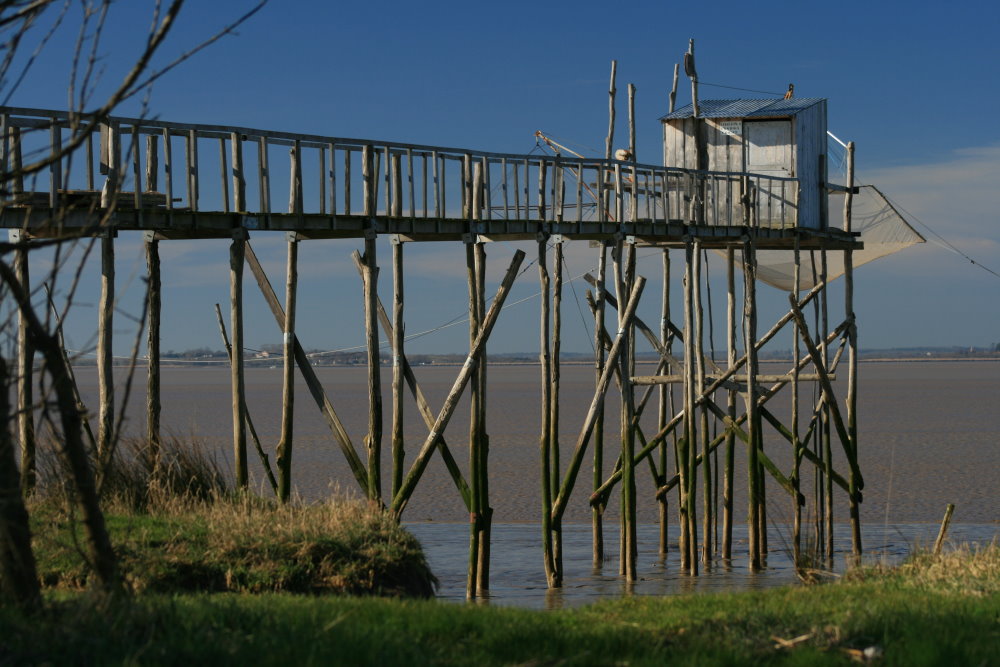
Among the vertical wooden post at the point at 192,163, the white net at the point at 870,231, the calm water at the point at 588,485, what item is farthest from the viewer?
the white net at the point at 870,231

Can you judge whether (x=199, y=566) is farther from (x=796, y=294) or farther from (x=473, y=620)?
(x=796, y=294)

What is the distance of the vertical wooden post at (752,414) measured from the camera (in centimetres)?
1966

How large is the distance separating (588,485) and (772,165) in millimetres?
10388

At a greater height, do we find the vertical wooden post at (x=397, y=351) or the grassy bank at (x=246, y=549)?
the vertical wooden post at (x=397, y=351)

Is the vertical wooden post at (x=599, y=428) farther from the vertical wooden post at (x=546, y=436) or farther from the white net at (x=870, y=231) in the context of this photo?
the white net at (x=870, y=231)

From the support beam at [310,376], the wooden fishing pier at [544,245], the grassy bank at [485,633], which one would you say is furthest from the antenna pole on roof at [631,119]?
the grassy bank at [485,633]

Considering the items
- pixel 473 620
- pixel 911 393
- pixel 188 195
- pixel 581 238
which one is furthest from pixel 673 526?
pixel 911 393

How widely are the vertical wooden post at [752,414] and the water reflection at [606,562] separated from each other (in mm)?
442

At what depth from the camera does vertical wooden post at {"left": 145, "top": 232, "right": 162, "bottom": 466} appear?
49.0ft

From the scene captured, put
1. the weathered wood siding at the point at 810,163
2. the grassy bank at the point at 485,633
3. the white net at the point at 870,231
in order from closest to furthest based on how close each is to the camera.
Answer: the grassy bank at the point at 485,633, the weathered wood siding at the point at 810,163, the white net at the point at 870,231

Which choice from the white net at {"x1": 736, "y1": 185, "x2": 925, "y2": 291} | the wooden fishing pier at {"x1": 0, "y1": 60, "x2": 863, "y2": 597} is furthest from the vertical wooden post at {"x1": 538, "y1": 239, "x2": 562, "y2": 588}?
the white net at {"x1": 736, "y1": 185, "x2": 925, "y2": 291}

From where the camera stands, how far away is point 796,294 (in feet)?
71.4

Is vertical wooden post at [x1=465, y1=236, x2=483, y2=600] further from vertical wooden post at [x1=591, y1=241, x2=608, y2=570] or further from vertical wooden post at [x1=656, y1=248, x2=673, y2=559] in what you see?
vertical wooden post at [x1=656, y1=248, x2=673, y2=559]

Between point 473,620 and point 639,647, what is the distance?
1252 millimetres
